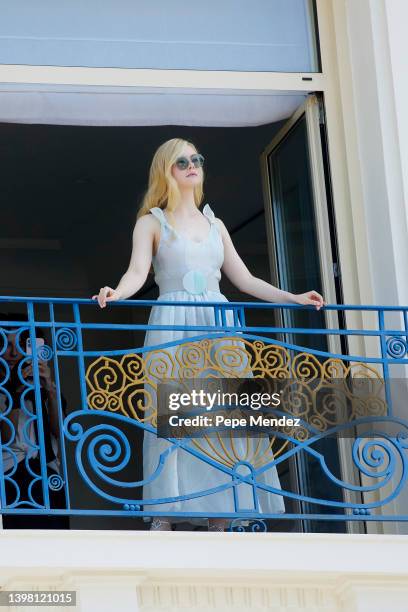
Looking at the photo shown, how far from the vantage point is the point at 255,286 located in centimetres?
774

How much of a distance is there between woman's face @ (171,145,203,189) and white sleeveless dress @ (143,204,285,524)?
0.18m

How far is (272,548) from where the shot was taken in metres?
6.85

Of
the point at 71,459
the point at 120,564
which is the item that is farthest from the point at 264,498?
the point at 71,459

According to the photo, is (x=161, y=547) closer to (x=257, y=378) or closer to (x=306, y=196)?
(x=257, y=378)

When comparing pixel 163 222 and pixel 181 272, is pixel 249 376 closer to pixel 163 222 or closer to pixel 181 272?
pixel 181 272

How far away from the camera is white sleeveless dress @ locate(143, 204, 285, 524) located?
24.3 ft

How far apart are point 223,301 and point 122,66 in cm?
170

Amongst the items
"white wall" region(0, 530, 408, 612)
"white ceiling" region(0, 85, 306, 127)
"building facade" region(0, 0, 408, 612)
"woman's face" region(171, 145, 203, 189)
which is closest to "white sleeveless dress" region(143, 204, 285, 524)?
"woman's face" region(171, 145, 203, 189)

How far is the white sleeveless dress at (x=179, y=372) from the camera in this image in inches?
292

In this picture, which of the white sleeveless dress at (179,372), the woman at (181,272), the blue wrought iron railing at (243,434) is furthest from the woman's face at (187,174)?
the blue wrought iron railing at (243,434)

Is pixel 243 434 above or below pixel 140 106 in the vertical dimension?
below

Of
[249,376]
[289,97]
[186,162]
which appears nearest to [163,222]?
[186,162]

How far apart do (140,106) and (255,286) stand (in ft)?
4.74

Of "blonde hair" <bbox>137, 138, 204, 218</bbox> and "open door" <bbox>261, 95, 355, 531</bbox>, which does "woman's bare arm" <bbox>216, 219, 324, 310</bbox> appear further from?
"open door" <bbox>261, 95, 355, 531</bbox>
